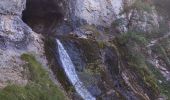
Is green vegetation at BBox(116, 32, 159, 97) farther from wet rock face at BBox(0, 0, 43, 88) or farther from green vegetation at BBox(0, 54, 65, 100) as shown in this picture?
green vegetation at BBox(0, 54, 65, 100)

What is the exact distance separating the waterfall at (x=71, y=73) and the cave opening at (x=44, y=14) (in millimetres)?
2407

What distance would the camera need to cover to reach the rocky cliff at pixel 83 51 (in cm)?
1172

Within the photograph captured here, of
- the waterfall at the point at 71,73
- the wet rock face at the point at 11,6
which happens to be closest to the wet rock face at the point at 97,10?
the waterfall at the point at 71,73

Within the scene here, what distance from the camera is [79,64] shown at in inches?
526

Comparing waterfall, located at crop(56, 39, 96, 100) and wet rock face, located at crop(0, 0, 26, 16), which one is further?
wet rock face, located at crop(0, 0, 26, 16)

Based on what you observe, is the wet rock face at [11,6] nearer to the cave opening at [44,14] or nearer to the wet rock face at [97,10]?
the cave opening at [44,14]

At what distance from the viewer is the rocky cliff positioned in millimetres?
11719

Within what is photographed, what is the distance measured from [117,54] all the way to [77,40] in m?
1.60

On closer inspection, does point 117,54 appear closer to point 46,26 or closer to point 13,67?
point 46,26

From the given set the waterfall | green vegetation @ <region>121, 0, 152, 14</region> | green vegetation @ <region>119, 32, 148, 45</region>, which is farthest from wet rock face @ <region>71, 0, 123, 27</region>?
the waterfall

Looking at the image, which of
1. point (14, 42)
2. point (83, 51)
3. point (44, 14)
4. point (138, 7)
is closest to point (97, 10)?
point (138, 7)

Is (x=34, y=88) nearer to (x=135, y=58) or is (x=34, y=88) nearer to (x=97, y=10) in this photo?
(x=135, y=58)

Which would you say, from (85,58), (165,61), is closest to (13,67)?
(85,58)

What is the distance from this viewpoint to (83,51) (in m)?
13.9
